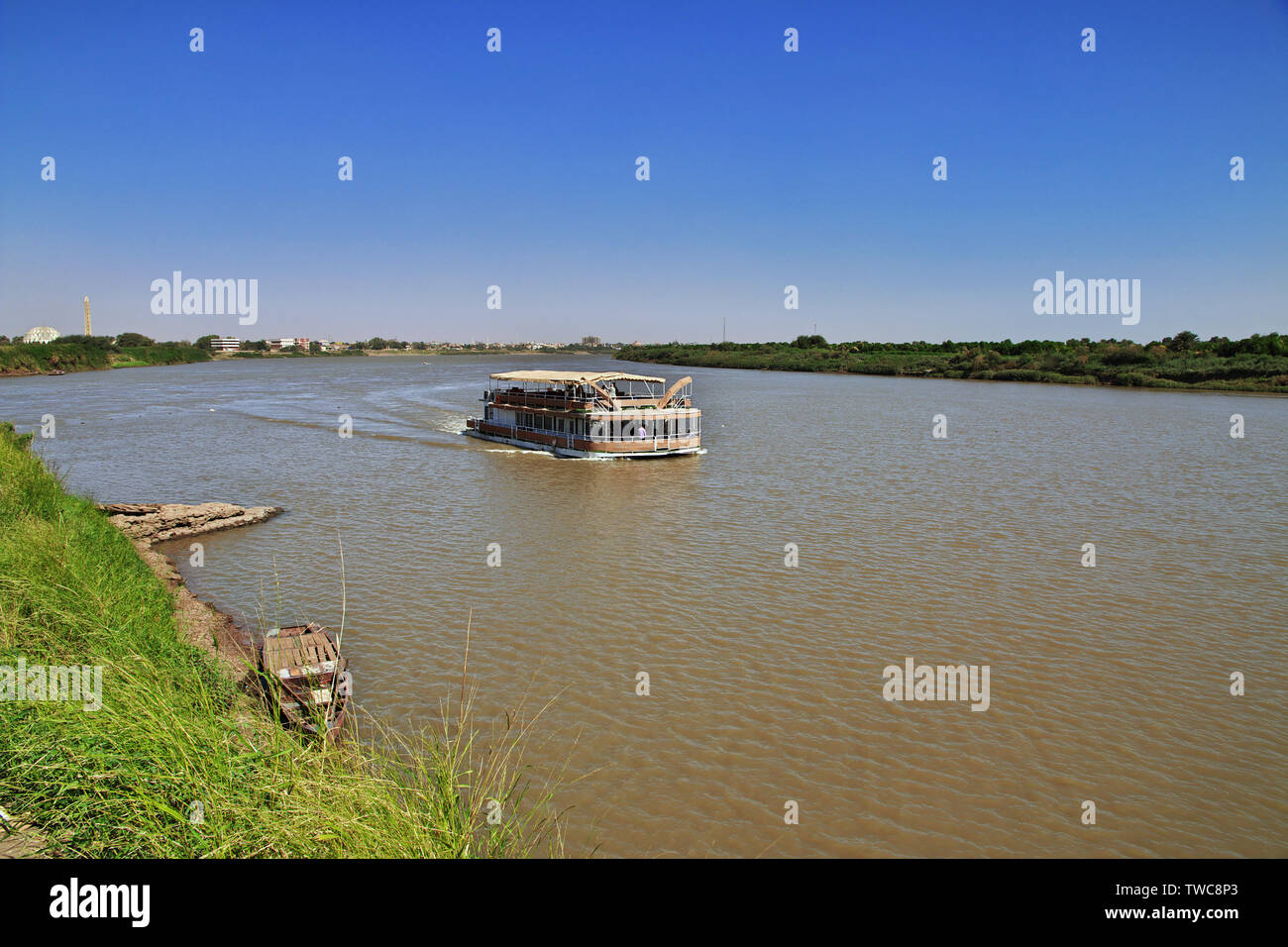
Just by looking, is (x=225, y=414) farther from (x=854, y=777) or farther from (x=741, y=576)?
(x=854, y=777)

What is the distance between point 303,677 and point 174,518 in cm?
1462

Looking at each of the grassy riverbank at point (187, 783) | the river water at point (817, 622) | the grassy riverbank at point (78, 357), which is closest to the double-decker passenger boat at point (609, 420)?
the river water at point (817, 622)

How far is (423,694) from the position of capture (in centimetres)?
1126

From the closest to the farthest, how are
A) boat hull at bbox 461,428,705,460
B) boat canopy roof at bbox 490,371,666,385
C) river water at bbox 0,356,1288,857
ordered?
river water at bbox 0,356,1288,857 < boat canopy roof at bbox 490,371,666,385 < boat hull at bbox 461,428,705,460

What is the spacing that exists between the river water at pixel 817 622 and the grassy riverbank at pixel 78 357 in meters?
98.5

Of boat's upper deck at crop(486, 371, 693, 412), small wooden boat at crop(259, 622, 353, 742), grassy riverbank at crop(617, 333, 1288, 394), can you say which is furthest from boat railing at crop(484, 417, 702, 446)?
grassy riverbank at crop(617, 333, 1288, 394)

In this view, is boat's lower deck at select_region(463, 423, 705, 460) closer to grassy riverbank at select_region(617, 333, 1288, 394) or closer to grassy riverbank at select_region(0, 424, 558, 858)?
grassy riverbank at select_region(0, 424, 558, 858)

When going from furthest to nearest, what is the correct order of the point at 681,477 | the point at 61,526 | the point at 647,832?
the point at 681,477
the point at 61,526
the point at 647,832

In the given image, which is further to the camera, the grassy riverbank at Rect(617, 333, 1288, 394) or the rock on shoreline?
the grassy riverbank at Rect(617, 333, 1288, 394)

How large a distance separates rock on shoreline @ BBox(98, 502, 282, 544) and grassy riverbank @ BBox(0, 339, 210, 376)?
360 ft

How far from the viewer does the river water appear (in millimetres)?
8883

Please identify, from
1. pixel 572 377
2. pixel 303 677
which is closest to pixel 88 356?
pixel 572 377

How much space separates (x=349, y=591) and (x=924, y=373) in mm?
108852
